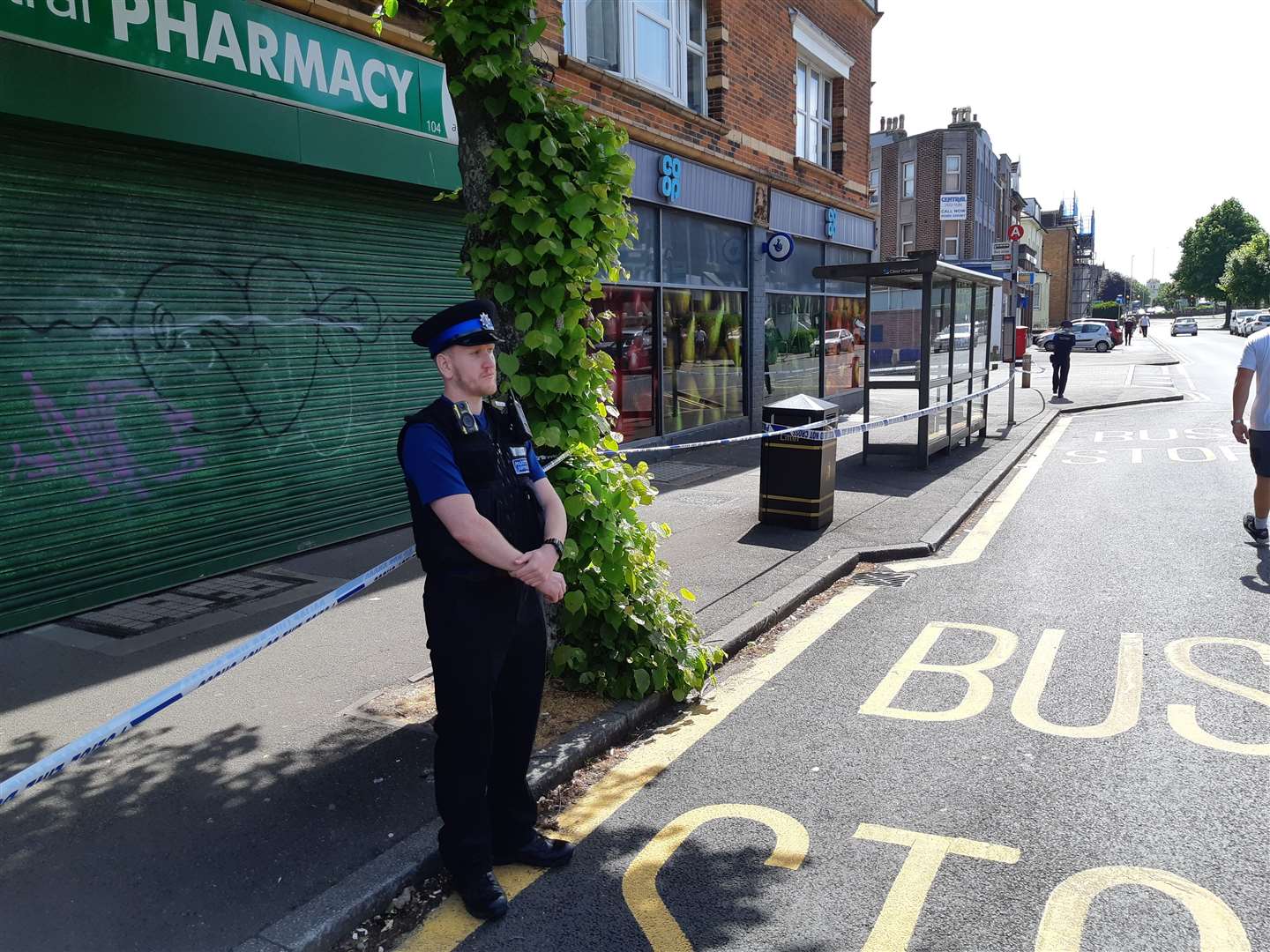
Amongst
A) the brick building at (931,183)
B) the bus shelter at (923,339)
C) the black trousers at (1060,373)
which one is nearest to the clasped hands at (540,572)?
the bus shelter at (923,339)

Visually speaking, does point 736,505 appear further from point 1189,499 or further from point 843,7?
point 843,7

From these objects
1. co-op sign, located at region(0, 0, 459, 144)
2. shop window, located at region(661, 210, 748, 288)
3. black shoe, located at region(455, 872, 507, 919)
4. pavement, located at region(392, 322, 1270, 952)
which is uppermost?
co-op sign, located at region(0, 0, 459, 144)

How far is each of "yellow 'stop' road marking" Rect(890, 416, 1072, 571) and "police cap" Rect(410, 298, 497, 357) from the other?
532cm

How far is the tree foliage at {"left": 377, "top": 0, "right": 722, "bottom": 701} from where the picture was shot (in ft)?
13.7

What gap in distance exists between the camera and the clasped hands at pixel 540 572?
9.67 feet

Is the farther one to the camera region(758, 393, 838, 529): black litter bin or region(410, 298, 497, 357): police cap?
region(758, 393, 838, 529): black litter bin

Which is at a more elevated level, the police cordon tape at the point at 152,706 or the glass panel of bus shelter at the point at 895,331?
the glass panel of bus shelter at the point at 895,331

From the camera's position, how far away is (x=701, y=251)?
13992 mm

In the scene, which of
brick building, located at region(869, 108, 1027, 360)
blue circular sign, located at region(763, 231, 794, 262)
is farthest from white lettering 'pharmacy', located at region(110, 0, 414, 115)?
brick building, located at region(869, 108, 1027, 360)

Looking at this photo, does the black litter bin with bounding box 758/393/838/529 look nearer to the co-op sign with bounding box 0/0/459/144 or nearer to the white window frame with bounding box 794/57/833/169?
the co-op sign with bounding box 0/0/459/144

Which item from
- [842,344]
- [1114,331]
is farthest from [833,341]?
[1114,331]

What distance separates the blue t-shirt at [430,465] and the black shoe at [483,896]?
4.12 feet

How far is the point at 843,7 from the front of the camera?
18.5 metres

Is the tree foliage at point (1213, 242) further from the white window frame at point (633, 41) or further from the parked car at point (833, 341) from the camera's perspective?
the white window frame at point (633, 41)
